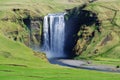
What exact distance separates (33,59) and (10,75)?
2037 inches

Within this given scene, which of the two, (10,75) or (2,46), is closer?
(10,75)

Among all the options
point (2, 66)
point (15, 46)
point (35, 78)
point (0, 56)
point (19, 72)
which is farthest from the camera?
point (15, 46)

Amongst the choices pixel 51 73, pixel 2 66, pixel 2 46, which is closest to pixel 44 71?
pixel 51 73

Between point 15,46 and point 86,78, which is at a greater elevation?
point 86,78

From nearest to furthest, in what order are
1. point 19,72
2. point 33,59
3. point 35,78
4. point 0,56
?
point 35,78 < point 19,72 < point 0,56 < point 33,59

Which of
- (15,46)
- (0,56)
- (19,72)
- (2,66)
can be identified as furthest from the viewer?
(15,46)

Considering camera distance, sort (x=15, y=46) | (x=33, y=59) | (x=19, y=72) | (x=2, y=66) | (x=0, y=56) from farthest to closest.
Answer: (x=15, y=46), (x=33, y=59), (x=0, y=56), (x=2, y=66), (x=19, y=72)

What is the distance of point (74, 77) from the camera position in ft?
323

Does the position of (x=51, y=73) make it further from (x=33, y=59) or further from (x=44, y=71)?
(x=33, y=59)

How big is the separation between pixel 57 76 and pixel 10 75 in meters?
10.3

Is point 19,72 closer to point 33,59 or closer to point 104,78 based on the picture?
point 104,78

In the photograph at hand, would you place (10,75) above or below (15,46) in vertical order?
above

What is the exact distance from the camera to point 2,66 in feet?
372

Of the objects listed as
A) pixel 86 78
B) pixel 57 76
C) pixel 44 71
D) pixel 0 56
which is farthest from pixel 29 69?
pixel 0 56
